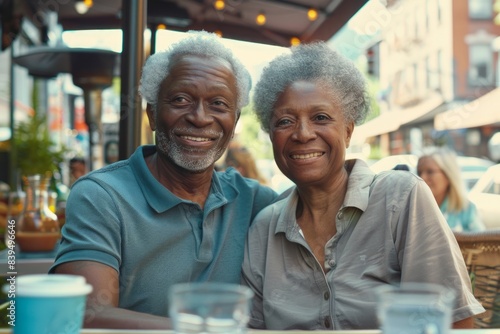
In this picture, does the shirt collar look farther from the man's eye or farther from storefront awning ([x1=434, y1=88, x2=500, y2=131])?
storefront awning ([x1=434, y1=88, x2=500, y2=131])

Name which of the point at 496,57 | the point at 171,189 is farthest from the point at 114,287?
the point at 496,57

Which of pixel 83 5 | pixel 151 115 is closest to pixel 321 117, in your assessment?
pixel 151 115

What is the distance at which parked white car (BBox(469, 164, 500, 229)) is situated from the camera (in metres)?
4.37

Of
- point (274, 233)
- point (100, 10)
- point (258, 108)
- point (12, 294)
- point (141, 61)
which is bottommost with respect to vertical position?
point (12, 294)

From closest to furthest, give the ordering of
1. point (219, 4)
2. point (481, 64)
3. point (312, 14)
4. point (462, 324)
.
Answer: point (462, 324), point (312, 14), point (219, 4), point (481, 64)

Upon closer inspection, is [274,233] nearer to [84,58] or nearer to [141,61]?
[141,61]

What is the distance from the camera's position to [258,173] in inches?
226

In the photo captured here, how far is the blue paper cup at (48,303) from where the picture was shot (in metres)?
0.95

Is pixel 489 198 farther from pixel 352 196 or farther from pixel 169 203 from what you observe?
pixel 169 203

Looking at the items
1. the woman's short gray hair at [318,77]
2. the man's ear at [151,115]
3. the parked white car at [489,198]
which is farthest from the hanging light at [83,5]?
the parked white car at [489,198]

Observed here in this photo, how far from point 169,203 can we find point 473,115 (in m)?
5.03

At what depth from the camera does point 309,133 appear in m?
1.96

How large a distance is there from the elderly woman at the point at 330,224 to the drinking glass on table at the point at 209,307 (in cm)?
92

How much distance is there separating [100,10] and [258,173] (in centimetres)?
198
